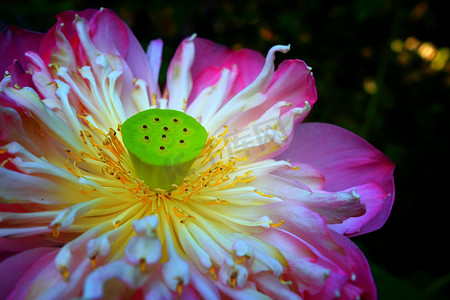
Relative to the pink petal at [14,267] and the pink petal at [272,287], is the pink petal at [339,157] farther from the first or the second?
the pink petal at [14,267]

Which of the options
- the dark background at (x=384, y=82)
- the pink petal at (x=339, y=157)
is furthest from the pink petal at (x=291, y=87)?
the dark background at (x=384, y=82)

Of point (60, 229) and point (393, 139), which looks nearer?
point (60, 229)

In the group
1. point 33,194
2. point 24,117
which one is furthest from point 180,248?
point 24,117

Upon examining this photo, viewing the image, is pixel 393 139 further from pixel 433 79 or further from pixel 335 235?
pixel 335 235

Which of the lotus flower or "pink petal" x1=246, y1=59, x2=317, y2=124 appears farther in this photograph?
"pink petal" x1=246, y1=59, x2=317, y2=124

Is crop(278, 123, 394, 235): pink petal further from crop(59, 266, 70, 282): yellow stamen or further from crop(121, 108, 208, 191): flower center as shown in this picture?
crop(59, 266, 70, 282): yellow stamen

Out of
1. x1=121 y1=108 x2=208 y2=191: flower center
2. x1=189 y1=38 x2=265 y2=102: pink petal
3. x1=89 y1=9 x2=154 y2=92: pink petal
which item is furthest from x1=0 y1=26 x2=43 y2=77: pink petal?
x1=189 y1=38 x2=265 y2=102: pink petal
